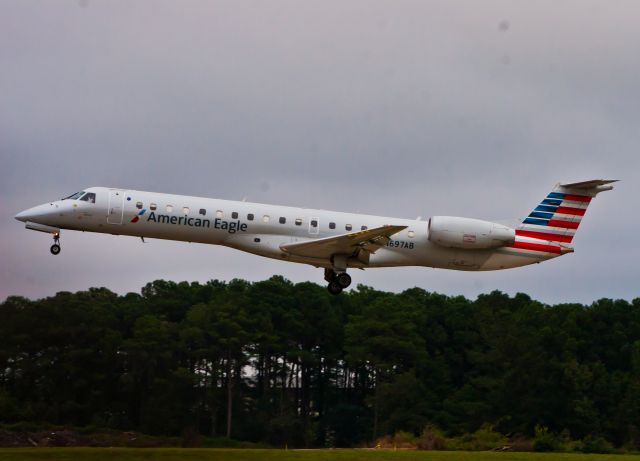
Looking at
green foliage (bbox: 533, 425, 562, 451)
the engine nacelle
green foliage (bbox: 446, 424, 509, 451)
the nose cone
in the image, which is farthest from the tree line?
the engine nacelle

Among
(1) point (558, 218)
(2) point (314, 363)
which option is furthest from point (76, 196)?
(2) point (314, 363)

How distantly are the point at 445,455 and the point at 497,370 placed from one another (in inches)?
1379

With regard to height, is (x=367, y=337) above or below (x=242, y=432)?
above

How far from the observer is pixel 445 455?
39.3m

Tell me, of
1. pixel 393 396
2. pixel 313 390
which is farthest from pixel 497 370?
pixel 313 390

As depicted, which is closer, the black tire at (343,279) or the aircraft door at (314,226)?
the aircraft door at (314,226)

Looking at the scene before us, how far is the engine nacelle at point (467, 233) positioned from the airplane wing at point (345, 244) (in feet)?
6.55

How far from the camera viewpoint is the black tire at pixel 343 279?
40844 mm

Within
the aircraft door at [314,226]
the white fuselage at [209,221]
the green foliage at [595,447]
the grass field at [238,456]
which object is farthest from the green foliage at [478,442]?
the aircraft door at [314,226]

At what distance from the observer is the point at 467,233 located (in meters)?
41.1

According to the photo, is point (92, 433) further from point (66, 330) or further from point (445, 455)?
point (445, 455)

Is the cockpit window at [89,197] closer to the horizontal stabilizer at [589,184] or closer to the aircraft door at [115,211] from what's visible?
the aircraft door at [115,211]

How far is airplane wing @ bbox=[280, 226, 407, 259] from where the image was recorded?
127 feet

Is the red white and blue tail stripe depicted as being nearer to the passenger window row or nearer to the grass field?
the passenger window row
